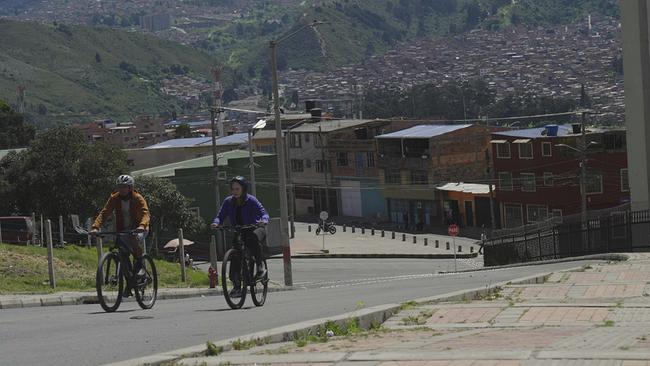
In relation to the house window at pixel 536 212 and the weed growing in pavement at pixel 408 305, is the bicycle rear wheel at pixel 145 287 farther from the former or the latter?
the house window at pixel 536 212

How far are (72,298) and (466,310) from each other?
26.9 feet

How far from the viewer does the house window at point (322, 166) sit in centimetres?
10862

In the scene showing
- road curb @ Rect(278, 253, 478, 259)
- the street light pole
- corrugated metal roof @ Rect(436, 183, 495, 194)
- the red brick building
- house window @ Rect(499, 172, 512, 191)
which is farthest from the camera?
corrugated metal roof @ Rect(436, 183, 495, 194)

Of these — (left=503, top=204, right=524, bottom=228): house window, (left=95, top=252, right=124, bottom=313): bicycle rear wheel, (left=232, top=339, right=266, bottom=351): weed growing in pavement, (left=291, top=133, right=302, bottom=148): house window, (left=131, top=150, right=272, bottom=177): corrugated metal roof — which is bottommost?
(left=503, top=204, right=524, bottom=228): house window

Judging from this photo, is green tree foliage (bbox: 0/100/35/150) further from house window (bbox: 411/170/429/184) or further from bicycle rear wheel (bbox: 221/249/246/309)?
bicycle rear wheel (bbox: 221/249/246/309)

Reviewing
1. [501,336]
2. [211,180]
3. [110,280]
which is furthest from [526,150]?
[501,336]

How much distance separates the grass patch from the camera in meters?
22.2

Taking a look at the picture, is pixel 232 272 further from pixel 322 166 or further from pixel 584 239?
pixel 322 166

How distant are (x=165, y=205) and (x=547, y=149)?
92.2 ft

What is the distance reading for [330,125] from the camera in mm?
111000

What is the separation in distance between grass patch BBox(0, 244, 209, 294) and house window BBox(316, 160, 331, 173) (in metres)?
76.7

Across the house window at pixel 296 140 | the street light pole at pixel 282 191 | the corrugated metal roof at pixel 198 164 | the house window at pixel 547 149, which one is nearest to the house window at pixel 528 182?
the house window at pixel 547 149

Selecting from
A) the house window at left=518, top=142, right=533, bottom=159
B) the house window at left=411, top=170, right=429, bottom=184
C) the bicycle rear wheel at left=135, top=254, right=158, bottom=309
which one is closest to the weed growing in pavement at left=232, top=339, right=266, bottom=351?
the bicycle rear wheel at left=135, top=254, right=158, bottom=309

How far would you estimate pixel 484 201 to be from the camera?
288 feet
